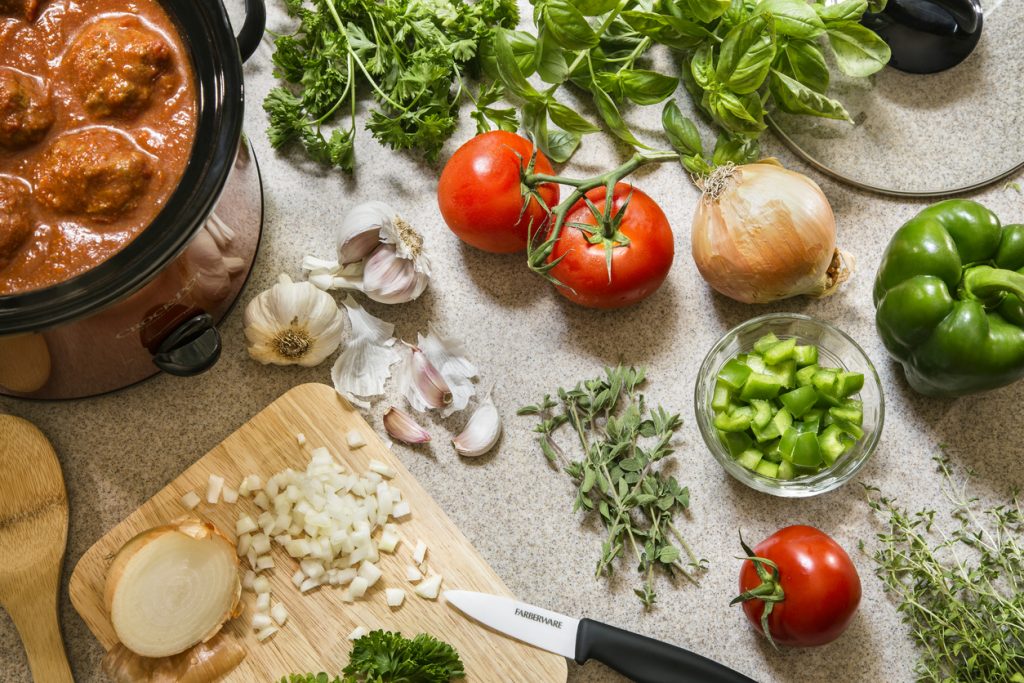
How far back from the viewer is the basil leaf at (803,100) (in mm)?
1288

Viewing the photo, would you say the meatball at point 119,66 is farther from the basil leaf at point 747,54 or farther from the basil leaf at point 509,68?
the basil leaf at point 747,54

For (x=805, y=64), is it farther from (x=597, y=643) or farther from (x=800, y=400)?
(x=597, y=643)

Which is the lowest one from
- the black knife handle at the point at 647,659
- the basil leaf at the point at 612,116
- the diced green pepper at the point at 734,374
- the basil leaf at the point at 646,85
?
the black knife handle at the point at 647,659

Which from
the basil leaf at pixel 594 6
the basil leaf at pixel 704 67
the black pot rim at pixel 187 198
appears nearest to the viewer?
the black pot rim at pixel 187 198

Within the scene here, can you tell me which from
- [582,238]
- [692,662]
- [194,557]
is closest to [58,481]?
[194,557]

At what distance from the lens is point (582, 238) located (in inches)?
51.9

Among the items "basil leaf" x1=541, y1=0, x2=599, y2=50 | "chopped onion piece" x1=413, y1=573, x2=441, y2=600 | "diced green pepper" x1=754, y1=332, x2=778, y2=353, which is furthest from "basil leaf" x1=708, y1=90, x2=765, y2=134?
"chopped onion piece" x1=413, y1=573, x2=441, y2=600

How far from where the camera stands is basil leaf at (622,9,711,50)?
1296 millimetres

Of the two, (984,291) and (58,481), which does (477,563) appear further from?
(984,291)

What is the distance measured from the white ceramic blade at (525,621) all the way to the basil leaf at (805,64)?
951mm

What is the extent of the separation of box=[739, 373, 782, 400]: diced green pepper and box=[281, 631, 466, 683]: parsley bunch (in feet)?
2.05

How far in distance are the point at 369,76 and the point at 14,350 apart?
70cm

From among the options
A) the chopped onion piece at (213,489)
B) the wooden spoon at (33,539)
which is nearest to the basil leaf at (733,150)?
the chopped onion piece at (213,489)

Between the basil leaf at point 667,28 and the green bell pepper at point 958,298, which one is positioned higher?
the basil leaf at point 667,28
